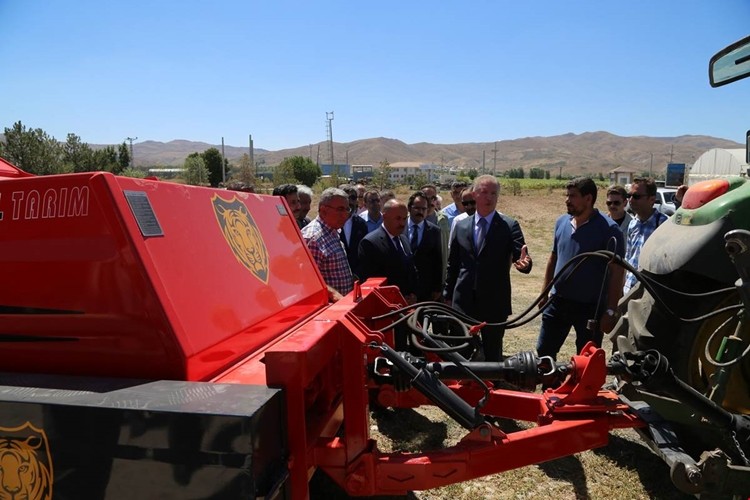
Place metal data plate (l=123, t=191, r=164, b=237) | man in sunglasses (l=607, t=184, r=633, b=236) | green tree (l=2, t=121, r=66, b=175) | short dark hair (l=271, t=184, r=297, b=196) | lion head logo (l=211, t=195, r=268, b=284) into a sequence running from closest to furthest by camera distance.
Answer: metal data plate (l=123, t=191, r=164, b=237), lion head logo (l=211, t=195, r=268, b=284), short dark hair (l=271, t=184, r=297, b=196), man in sunglasses (l=607, t=184, r=633, b=236), green tree (l=2, t=121, r=66, b=175)

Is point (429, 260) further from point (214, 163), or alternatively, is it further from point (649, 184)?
point (214, 163)

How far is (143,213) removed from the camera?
204cm

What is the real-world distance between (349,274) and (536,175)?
113343 mm

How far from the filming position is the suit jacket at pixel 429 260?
18.0 ft

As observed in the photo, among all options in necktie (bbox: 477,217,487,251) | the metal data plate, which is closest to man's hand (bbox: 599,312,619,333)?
necktie (bbox: 477,217,487,251)

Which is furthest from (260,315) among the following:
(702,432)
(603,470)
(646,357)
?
(603,470)

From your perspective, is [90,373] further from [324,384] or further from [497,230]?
[497,230]

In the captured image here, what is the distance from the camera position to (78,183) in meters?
1.97

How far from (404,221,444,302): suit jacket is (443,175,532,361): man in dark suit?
0.92 metres

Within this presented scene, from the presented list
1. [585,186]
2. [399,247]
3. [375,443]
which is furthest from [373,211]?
[375,443]

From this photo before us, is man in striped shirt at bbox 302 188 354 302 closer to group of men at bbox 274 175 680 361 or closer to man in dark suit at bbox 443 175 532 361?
group of men at bbox 274 175 680 361

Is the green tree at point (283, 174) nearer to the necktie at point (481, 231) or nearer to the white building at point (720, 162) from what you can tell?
the white building at point (720, 162)

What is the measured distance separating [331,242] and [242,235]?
1634mm

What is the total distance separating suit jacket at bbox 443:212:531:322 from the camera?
4.47 m
